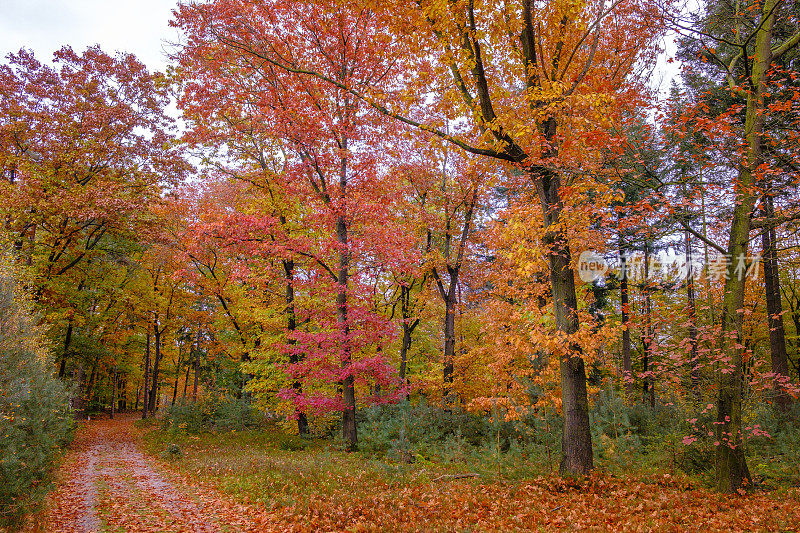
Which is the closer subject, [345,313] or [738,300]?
[738,300]

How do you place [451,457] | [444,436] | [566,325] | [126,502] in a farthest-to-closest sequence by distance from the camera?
[444,436] < [451,457] < [126,502] < [566,325]

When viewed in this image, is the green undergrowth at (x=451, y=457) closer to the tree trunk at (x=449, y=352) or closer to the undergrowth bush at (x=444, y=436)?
the undergrowth bush at (x=444, y=436)

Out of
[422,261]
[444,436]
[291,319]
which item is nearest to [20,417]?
[444,436]

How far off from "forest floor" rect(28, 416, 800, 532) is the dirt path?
0.02 metres

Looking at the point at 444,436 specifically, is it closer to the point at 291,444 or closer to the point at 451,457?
the point at 451,457

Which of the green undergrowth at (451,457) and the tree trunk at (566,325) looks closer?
the tree trunk at (566,325)

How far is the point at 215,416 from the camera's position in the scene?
1898cm

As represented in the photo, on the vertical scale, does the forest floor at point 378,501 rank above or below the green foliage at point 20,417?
below

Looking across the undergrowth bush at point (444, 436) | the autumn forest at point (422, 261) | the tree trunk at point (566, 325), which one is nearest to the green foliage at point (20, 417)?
the autumn forest at point (422, 261)

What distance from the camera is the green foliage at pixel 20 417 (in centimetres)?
600

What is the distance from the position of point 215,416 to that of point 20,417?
45.1ft

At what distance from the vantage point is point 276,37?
13.0m

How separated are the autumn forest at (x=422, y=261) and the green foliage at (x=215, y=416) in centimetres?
9

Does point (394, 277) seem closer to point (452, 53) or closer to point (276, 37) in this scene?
point (276, 37)
